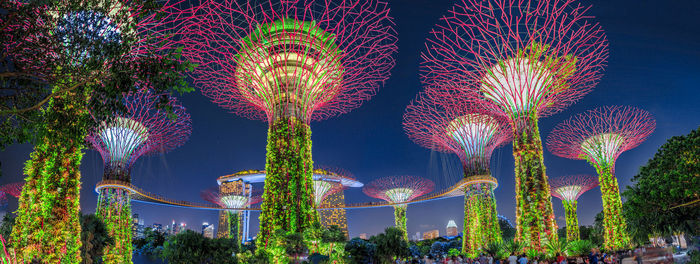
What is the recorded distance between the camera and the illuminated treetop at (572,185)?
47406 millimetres

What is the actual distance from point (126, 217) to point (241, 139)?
47.0 metres

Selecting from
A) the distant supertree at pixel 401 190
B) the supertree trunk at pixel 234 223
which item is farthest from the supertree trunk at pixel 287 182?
the supertree trunk at pixel 234 223

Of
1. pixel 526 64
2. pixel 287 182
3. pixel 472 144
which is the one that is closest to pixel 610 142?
pixel 472 144

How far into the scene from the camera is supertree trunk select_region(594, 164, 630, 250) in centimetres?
2714

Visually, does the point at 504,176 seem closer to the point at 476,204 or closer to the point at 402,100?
the point at 402,100

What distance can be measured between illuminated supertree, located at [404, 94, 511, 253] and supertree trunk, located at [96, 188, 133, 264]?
2227 cm

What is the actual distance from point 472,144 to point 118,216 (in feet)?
88.8

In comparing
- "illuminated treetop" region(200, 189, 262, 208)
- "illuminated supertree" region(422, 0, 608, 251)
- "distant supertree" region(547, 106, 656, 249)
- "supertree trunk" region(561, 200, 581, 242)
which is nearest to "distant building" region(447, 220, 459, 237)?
"supertree trunk" region(561, 200, 581, 242)

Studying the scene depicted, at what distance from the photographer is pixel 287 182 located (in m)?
17.9

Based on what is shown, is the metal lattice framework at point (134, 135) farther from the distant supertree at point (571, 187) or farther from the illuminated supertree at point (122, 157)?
the distant supertree at point (571, 187)

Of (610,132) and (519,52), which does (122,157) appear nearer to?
(519,52)

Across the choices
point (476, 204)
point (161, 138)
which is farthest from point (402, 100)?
point (161, 138)

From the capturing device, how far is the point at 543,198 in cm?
1753

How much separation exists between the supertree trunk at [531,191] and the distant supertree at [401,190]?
3247 cm
